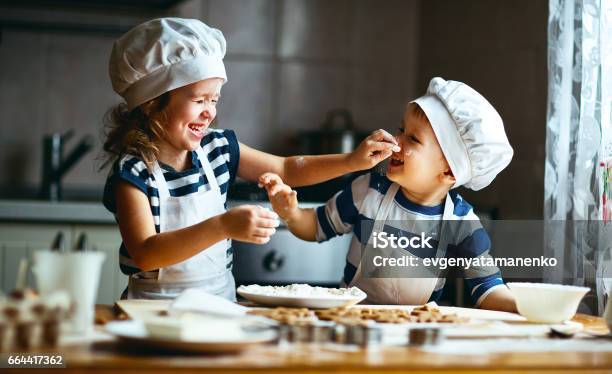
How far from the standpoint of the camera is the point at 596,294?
73.5 inches

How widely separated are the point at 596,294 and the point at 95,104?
189 centimetres

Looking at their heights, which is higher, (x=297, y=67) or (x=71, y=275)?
(x=297, y=67)

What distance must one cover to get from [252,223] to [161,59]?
45 centimetres

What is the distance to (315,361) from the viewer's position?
992 mm

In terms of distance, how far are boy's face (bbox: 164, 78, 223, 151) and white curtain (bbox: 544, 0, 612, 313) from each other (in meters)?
0.84

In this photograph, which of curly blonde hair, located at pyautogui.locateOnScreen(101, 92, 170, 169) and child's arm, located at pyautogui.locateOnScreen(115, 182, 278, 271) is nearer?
child's arm, located at pyautogui.locateOnScreen(115, 182, 278, 271)

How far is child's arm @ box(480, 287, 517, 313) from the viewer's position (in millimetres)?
1583

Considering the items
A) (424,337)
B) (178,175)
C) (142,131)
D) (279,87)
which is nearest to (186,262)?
(178,175)

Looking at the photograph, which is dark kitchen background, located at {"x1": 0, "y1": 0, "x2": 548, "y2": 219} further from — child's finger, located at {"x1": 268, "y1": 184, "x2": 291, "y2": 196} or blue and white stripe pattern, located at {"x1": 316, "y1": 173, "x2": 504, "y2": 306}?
child's finger, located at {"x1": 268, "y1": 184, "x2": 291, "y2": 196}

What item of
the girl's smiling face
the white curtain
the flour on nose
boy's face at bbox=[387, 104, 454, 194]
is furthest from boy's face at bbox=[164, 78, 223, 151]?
the white curtain

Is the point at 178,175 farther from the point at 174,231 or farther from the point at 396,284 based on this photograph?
the point at 396,284

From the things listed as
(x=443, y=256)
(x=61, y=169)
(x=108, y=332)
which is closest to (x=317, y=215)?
(x=443, y=256)

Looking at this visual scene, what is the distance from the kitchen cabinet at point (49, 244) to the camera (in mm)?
2412

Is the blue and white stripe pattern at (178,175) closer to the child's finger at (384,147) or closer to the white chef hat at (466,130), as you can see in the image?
the child's finger at (384,147)
